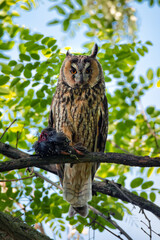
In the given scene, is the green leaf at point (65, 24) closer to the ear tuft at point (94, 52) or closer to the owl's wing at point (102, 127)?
the ear tuft at point (94, 52)

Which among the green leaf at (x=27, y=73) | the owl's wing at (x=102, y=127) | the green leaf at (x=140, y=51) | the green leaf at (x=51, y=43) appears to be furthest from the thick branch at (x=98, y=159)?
the green leaf at (x=140, y=51)

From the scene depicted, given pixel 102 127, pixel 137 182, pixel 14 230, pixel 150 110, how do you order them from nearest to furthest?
pixel 14 230, pixel 137 182, pixel 102 127, pixel 150 110

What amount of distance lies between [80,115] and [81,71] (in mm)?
427

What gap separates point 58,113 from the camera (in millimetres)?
2354

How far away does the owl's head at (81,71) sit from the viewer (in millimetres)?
2389

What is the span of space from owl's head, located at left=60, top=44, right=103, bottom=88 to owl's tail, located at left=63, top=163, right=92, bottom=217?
798mm

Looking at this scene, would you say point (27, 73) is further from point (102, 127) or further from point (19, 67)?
point (102, 127)

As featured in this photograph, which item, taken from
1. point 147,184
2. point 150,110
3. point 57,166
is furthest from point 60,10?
point 147,184

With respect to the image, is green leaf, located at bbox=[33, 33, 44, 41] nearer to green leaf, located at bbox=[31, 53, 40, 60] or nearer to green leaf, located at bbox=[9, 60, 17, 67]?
green leaf, located at bbox=[31, 53, 40, 60]

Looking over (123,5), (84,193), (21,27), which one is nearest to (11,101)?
(21,27)

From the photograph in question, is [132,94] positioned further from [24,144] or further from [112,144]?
[24,144]

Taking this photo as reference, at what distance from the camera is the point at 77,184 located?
259 cm

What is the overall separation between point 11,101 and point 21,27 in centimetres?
70

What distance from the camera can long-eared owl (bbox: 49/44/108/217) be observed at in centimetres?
230
